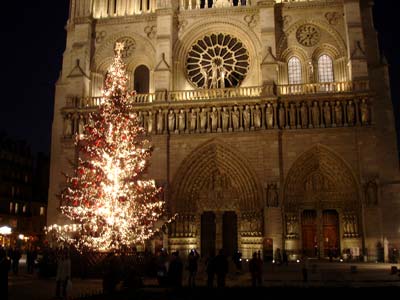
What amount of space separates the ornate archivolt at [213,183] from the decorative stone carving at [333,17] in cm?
939

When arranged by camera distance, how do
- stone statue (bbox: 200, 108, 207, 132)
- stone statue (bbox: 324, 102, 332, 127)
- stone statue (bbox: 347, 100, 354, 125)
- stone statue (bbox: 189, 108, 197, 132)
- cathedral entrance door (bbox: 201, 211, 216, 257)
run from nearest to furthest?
stone statue (bbox: 347, 100, 354, 125) → stone statue (bbox: 324, 102, 332, 127) → stone statue (bbox: 200, 108, 207, 132) → stone statue (bbox: 189, 108, 197, 132) → cathedral entrance door (bbox: 201, 211, 216, 257)

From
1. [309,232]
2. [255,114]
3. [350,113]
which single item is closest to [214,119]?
[255,114]

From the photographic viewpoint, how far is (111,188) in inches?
717

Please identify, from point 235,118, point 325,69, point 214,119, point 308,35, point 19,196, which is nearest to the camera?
point 235,118

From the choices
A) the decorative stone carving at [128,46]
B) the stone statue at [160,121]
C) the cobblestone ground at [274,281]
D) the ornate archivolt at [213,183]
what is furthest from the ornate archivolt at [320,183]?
the decorative stone carving at [128,46]

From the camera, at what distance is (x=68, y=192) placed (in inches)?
749

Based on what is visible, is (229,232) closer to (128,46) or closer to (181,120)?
(181,120)

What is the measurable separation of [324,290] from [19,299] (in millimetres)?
7370

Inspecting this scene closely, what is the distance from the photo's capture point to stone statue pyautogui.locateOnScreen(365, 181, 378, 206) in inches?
930

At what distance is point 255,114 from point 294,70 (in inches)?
166

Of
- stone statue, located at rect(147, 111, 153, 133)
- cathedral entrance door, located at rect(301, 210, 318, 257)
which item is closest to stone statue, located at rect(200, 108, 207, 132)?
stone statue, located at rect(147, 111, 153, 133)

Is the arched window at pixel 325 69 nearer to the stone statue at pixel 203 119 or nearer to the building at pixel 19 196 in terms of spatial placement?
the stone statue at pixel 203 119

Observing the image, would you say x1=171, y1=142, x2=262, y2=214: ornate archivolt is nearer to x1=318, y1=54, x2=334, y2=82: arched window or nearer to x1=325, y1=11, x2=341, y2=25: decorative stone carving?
x1=318, y1=54, x2=334, y2=82: arched window

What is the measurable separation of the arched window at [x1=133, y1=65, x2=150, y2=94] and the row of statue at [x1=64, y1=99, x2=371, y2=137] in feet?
10.1
